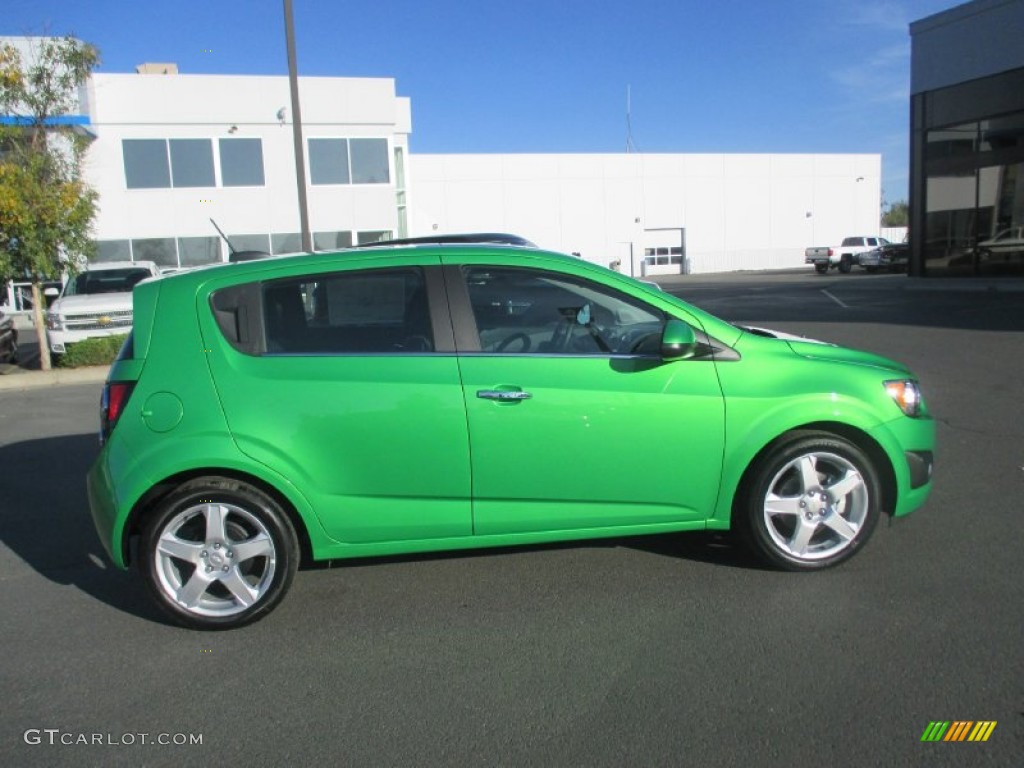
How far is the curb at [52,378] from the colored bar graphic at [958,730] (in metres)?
11.9

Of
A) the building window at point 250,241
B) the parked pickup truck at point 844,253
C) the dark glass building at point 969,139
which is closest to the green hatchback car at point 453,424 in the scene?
the dark glass building at point 969,139

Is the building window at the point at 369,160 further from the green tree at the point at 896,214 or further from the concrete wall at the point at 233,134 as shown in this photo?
the green tree at the point at 896,214

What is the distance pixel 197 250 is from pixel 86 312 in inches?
544

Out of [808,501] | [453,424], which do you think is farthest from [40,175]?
[808,501]

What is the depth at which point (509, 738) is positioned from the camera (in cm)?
288

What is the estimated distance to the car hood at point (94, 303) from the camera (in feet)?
43.0

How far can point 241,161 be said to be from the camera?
26000 millimetres

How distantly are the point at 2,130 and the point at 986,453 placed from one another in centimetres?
1344

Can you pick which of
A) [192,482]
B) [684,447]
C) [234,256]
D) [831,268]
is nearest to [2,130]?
[234,256]

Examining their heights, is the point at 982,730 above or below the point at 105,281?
below

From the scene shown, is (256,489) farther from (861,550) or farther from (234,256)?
(861,550)

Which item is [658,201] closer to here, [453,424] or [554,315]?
[554,315]

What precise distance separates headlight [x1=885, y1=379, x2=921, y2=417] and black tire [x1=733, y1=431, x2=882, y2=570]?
0.34 m

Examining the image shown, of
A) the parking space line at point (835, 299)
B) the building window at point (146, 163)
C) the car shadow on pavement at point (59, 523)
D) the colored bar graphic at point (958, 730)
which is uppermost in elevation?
the building window at point (146, 163)
